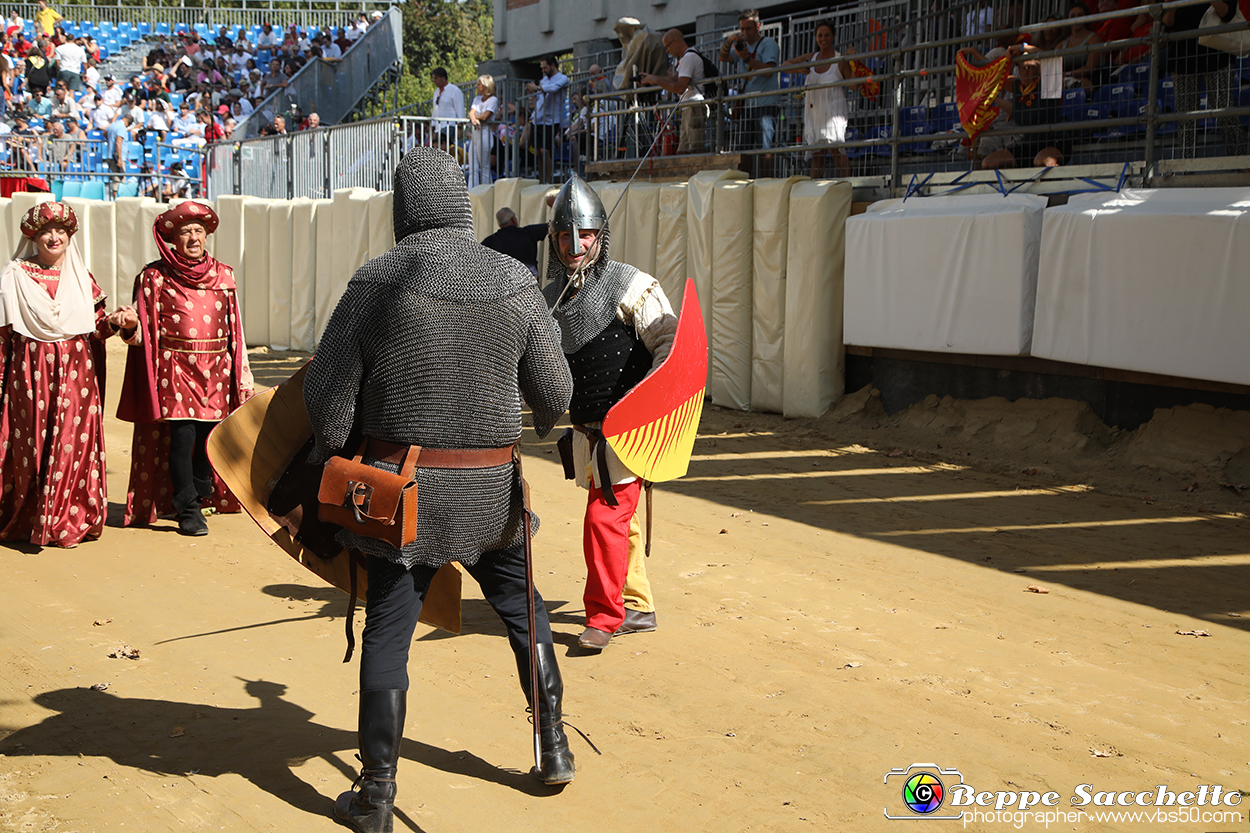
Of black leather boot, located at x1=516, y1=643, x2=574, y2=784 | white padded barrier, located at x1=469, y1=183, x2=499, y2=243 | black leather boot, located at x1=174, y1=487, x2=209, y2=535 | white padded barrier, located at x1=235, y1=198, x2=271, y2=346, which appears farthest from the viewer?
white padded barrier, located at x1=235, y1=198, x2=271, y2=346

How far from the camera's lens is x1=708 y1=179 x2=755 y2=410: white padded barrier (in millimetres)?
10508

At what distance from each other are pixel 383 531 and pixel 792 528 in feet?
13.2

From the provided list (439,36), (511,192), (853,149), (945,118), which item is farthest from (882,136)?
(439,36)

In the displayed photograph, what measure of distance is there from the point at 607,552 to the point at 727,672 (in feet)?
2.34

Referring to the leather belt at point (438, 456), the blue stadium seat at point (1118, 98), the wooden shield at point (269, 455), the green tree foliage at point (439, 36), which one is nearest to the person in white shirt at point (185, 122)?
the green tree foliage at point (439, 36)

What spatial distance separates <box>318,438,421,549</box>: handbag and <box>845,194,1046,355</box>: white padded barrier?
636 centimetres

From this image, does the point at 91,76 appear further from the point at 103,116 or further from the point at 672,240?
the point at 672,240

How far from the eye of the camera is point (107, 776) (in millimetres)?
3494

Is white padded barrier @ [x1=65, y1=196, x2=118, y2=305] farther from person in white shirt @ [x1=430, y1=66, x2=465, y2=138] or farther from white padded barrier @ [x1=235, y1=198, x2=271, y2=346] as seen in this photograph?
person in white shirt @ [x1=430, y1=66, x2=465, y2=138]

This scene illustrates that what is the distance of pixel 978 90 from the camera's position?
9062 millimetres

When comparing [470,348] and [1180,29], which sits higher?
[1180,29]

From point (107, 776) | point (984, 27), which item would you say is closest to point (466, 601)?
point (107, 776)

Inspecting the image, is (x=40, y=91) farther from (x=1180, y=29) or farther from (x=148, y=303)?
(x=1180, y=29)

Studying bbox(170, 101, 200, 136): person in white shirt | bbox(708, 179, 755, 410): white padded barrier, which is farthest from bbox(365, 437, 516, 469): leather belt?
bbox(170, 101, 200, 136): person in white shirt
